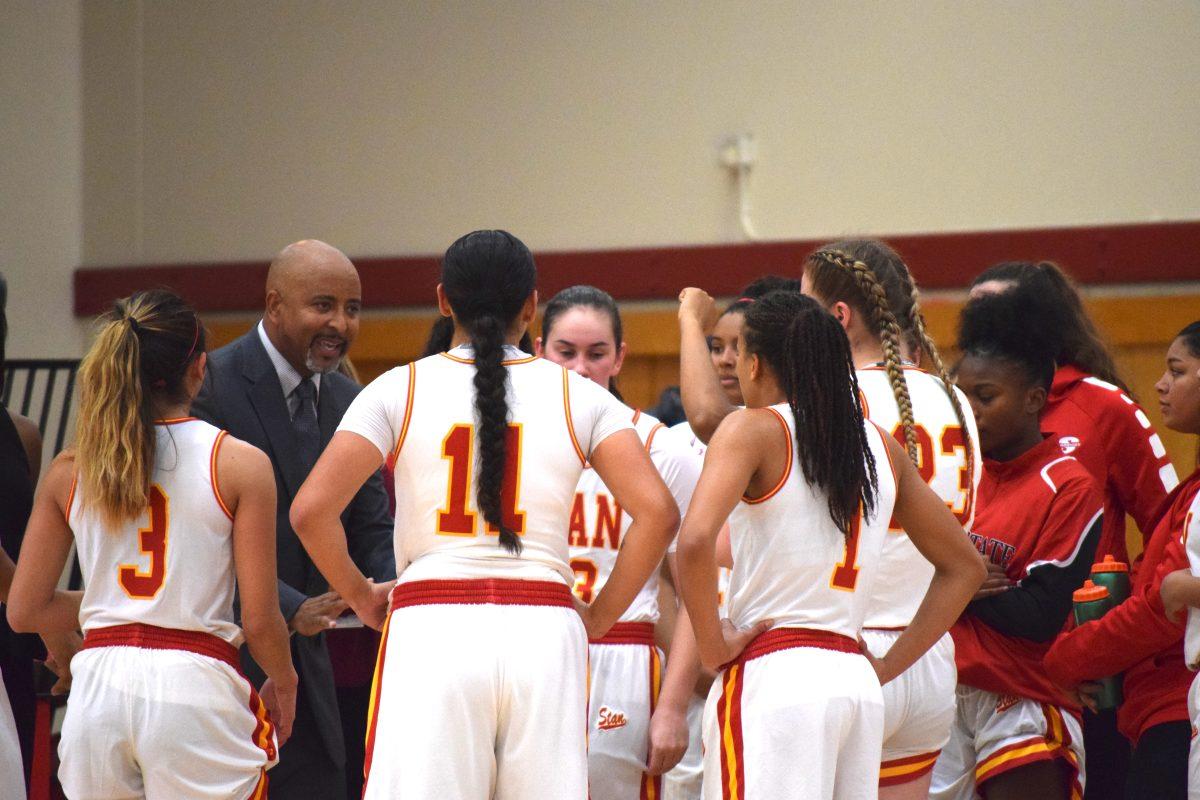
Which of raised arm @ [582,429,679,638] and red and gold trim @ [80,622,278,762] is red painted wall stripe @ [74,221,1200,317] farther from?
raised arm @ [582,429,679,638]

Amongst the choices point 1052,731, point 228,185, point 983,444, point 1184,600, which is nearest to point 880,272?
point 983,444

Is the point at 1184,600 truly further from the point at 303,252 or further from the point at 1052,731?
the point at 303,252

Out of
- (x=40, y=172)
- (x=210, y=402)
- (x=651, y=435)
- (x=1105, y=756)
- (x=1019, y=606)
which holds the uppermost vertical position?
(x=40, y=172)

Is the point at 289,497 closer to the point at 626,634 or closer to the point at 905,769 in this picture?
the point at 626,634

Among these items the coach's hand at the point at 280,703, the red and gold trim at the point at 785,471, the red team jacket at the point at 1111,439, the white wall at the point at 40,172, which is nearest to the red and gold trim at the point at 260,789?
the coach's hand at the point at 280,703

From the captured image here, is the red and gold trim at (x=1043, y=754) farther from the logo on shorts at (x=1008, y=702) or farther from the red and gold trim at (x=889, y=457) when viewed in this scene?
the red and gold trim at (x=889, y=457)

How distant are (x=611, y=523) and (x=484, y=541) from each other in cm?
100

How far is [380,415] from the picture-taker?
2855mm

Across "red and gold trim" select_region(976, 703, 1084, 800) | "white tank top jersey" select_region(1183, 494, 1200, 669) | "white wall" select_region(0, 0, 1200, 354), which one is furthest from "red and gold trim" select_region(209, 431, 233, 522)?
"white wall" select_region(0, 0, 1200, 354)

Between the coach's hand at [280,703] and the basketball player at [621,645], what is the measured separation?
747 millimetres

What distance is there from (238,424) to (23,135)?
17.8 ft

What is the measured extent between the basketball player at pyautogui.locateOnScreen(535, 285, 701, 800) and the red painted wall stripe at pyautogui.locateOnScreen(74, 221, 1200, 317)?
10.8 ft

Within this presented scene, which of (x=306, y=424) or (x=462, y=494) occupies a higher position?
(x=306, y=424)

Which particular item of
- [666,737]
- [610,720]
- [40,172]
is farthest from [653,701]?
[40,172]
